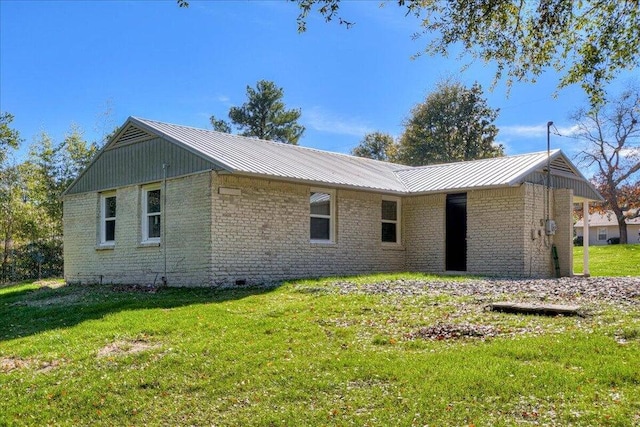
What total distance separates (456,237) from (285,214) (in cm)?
646

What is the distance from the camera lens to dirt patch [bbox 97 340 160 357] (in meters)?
8.71

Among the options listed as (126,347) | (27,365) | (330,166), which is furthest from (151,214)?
(27,365)

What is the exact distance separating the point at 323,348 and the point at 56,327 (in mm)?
5653

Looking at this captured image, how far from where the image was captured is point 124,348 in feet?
29.3

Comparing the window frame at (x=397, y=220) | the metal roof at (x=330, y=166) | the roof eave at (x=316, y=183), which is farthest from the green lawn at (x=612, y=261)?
the roof eave at (x=316, y=183)

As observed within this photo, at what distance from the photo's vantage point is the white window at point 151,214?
57.9ft

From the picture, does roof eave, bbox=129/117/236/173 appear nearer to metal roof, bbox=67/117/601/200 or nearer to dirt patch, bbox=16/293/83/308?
metal roof, bbox=67/117/601/200

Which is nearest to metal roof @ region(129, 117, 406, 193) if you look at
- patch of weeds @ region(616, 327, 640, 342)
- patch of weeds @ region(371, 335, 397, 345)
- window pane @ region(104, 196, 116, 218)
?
window pane @ region(104, 196, 116, 218)

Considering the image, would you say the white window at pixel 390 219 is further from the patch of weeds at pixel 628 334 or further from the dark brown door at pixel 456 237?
the patch of weeds at pixel 628 334

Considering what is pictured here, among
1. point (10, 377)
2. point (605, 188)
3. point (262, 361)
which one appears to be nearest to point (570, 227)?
point (262, 361)

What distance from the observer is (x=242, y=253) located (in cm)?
1609

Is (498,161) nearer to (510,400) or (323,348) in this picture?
(323,348)

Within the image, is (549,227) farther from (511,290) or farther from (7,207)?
(7,207)

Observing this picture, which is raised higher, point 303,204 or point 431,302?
point 303,204
